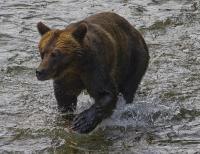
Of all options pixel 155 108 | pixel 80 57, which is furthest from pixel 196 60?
pixel 80 57

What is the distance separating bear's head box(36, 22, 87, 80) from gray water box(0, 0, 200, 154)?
39.8 inches

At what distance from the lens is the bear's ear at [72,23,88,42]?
838cm

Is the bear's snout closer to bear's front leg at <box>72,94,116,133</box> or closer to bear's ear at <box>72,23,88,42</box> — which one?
bear's ear at <box>72,23,88,42</box>

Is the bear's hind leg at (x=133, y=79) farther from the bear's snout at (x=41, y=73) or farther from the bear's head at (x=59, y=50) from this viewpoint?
the bear's snout at (x=41, y=73)

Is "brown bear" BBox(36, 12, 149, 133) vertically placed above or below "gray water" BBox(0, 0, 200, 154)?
above

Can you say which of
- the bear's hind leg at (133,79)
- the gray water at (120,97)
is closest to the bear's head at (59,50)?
the gray water at (120,97)

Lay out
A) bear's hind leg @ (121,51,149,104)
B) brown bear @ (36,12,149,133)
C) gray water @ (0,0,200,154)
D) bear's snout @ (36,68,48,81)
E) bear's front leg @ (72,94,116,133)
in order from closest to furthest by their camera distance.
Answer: bear's snout @ (36,68,48,81), brown bear @ (36,12,149,133), bear's front leg @ (72,94,116,133), gray water @ (0,0,200,154), bear's hind leg @ (121,51,149,104)

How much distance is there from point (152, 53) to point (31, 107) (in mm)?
2988

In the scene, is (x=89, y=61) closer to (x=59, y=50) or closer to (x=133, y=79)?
(x=59, y=50)

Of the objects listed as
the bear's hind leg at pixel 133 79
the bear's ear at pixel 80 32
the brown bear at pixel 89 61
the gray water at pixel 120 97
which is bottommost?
the gray water at pixel 120 97

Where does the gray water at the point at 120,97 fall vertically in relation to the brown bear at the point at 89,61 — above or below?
below

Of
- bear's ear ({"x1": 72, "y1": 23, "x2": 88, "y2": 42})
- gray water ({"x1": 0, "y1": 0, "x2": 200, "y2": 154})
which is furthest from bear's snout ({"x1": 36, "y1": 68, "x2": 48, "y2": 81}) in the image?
gray water ({"x1": 0, "y1": 0, "x2": 200, "y2": 154})

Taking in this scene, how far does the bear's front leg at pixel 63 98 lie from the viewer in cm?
891

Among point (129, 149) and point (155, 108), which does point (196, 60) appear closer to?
point (155, 108)
